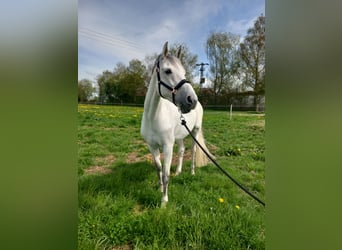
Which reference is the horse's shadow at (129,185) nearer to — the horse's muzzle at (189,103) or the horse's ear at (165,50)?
the horse's muzzle at (189,103)

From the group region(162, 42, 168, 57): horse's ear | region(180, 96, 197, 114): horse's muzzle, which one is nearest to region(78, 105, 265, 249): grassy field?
region(180, 96, 197, 114): horse's muzzle

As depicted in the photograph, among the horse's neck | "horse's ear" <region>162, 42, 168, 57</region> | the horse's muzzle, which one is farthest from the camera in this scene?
the horse's neck

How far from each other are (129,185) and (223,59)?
12.1 ft

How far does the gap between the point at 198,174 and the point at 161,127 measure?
46.6 inches

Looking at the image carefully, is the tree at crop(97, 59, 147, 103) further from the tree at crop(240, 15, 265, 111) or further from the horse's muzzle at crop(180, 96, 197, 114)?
the horse's muzzle at crop(180, 96, 197, 114)

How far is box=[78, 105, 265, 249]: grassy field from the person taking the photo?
4.85 feet

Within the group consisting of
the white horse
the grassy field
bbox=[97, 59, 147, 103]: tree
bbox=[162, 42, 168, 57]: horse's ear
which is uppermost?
bbox=[97, 59, 147, 103]: tree

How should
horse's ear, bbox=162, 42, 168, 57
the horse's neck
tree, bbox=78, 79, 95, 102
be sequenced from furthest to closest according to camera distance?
the horse's neck, horse's ear, bbox=162, 42, 168, 57, tree, bbox=78, 79, 95, 102

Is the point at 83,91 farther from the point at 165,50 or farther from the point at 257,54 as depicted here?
the point at 257,54

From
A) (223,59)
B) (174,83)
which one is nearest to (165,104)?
(174,83)

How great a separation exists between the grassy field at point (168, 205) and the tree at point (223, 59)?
67.2 inches

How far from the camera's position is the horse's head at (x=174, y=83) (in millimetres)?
1779

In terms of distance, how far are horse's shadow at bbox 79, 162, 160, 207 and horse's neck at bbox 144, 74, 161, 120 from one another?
0.84 m

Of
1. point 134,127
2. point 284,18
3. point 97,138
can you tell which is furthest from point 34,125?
point 134,127
